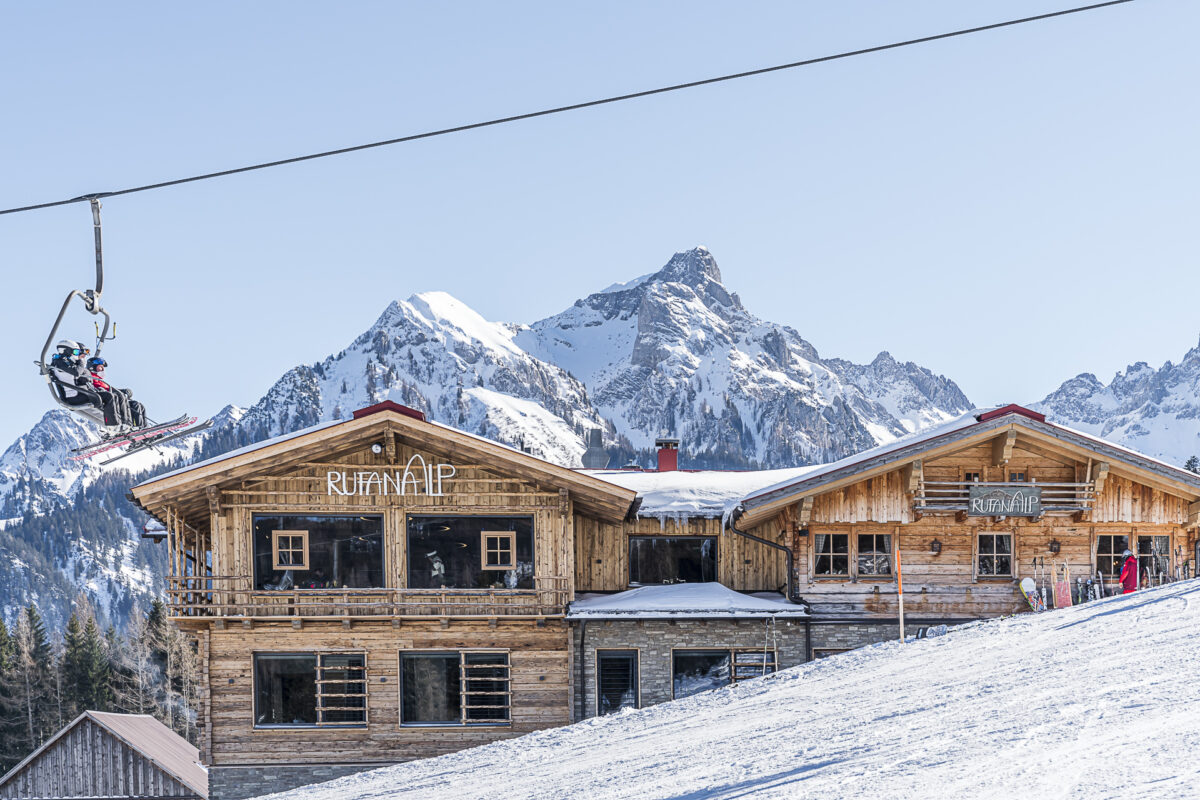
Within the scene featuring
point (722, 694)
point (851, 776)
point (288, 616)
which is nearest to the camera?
point (851, 776)

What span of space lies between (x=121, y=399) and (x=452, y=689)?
13.6m

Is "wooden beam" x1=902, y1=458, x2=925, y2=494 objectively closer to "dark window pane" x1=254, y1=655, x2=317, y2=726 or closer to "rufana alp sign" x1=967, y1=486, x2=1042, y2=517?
"rufana alp sign" x1=967, y1=486, x2=1042, y2=517

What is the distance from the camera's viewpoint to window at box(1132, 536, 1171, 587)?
Result: 95.7ft

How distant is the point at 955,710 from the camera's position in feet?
39.4

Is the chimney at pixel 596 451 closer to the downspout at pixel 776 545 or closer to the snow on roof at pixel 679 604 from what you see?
the downspout at pixel 776 545

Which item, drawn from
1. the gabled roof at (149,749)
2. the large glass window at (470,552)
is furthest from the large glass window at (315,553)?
the gabled roof at (149,749)

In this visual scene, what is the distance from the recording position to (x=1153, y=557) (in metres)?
29.3

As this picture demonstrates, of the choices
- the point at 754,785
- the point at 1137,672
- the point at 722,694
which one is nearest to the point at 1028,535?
the point at 722,694

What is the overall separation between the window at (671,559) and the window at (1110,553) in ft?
28.4

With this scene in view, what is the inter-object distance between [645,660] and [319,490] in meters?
7.92

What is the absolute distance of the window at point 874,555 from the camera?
94.4 ft

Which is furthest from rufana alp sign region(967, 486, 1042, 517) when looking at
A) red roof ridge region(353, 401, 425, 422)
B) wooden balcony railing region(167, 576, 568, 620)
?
red roof ridge region(353, 401, 425, 422)

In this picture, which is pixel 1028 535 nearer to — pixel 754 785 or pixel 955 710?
pixel 955 710

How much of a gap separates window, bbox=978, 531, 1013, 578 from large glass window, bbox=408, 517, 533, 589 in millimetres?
10115
